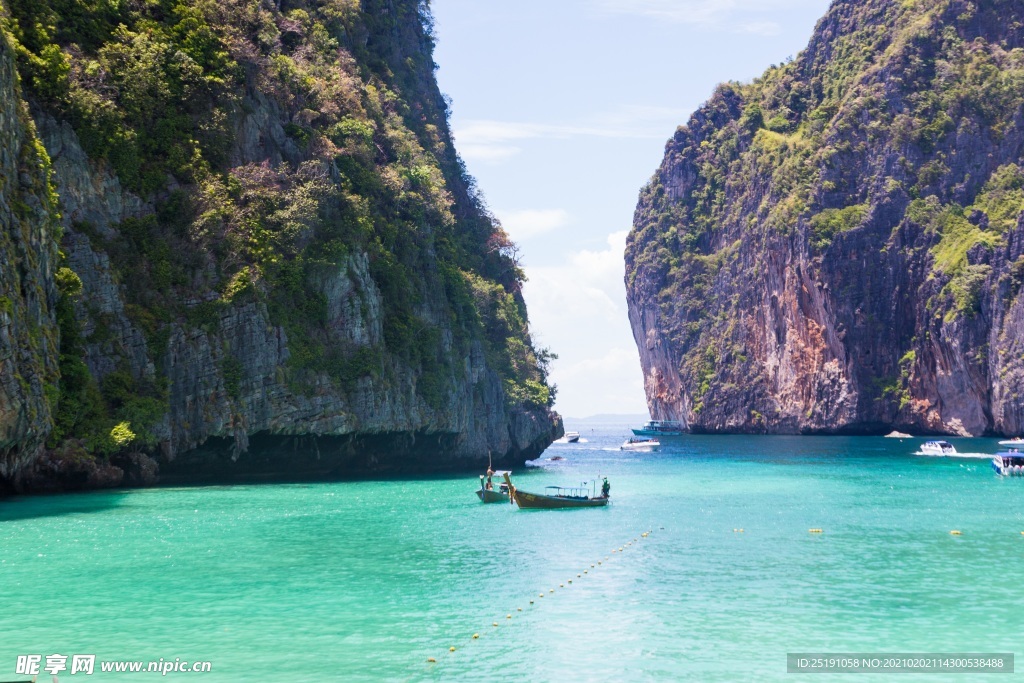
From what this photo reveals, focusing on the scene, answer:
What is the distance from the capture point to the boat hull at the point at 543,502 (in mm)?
47562

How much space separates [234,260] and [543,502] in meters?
20.3

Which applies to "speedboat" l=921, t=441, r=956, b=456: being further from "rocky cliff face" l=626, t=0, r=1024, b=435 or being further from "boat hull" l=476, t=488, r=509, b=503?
"boat hull" l=476, t=488, r=509, b=503

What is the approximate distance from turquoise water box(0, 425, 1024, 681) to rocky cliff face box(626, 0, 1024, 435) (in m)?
65.9

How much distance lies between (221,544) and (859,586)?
62.8ft

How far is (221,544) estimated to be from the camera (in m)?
34.0

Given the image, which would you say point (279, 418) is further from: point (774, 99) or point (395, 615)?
point (774, 99)

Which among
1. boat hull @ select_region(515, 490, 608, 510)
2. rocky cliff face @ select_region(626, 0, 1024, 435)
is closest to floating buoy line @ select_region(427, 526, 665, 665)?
boat hull @ select_region(515, 490, 608, 510)

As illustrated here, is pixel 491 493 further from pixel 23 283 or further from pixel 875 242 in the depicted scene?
pixel 875 242

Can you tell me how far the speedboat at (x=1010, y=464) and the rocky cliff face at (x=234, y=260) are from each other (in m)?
33.0

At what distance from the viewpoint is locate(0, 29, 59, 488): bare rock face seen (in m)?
39.5

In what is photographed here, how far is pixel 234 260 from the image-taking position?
54688 millimetres

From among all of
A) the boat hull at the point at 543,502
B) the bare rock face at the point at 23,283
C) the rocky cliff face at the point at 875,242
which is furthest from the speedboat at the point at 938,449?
the bare rock face at the point at 23,283

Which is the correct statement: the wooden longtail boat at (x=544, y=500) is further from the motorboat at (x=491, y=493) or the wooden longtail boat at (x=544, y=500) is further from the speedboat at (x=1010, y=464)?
the speedboat at (x=1010, y=464)

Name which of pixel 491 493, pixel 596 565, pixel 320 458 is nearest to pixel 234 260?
pixel 320 458
